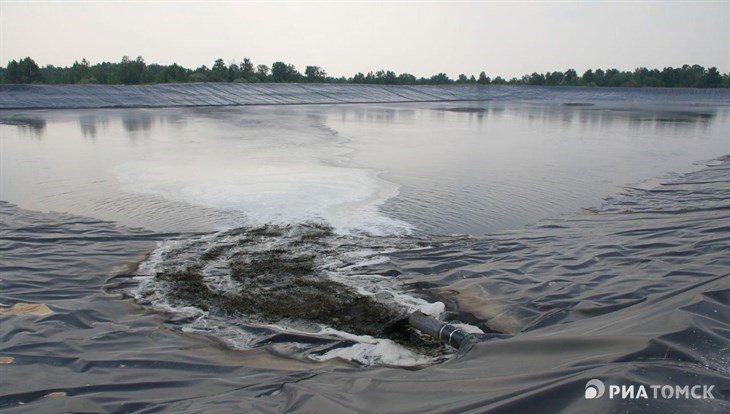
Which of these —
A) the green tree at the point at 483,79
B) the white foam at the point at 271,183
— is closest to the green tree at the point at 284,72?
Answer: the green tree at the point at 483,79

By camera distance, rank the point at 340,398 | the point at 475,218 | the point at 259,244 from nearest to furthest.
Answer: the point at 340,398 < the point at 259,244 < the point at 475,218

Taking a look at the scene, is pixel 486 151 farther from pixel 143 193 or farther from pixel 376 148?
pixel 143 193

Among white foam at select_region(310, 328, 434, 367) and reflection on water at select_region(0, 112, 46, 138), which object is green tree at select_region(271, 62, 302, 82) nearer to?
reflection on water at select_region(0, 112, 46, 138)

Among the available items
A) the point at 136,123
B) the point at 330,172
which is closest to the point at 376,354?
the point at 330,172

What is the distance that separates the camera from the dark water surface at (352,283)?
2686 mm

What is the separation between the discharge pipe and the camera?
11.2 feet

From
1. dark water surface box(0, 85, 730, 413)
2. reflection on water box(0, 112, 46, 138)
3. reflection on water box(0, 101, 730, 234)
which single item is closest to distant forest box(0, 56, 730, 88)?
reflection on water box(0, 112, 46, 138)

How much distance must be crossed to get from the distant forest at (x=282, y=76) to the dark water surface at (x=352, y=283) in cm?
3163

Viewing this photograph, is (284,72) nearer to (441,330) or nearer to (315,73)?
(315,73)

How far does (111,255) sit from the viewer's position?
5273 mm

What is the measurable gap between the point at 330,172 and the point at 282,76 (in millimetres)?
40765

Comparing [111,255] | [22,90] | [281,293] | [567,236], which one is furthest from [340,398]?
[22,90]

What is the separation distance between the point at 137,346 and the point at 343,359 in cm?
136

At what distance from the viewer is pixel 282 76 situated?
1895 inches
